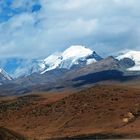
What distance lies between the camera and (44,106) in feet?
575

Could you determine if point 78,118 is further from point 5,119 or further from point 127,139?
point 127,139

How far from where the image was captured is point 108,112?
156875 mm

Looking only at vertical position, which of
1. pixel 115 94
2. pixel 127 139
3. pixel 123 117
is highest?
pixel 115 94

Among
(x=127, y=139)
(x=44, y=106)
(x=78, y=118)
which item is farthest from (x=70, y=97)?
(x=127, y=139)

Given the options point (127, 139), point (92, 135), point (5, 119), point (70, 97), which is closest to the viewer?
point (127, 139)

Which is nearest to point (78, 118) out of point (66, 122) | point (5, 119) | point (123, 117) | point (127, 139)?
point (66, 122)

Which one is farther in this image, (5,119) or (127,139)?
(5,119)

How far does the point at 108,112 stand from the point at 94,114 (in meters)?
4.04

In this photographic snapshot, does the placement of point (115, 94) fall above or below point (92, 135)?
above

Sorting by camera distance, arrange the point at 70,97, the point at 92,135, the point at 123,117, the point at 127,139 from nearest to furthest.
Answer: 1. the point at 127,139
2. the point at 92,135
3. the point at 123,117
4. the point at 70,97

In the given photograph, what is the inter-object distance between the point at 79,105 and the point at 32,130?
68.7ft

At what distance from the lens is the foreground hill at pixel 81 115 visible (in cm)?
14088

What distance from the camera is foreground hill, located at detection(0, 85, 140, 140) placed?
462 ft

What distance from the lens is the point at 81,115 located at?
520 feet
